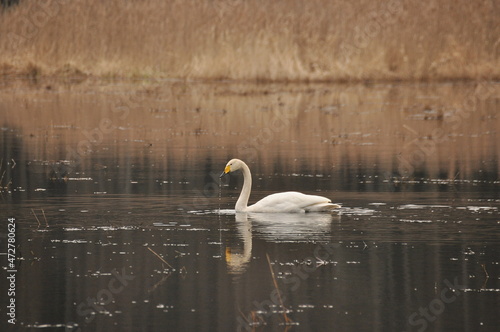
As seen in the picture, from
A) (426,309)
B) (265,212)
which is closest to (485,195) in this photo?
(265,212)

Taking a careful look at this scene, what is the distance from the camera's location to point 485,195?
44.7 ft

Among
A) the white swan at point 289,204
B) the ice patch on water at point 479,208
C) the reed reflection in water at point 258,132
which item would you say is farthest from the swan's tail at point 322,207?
the reed reflection in water at point 258,132

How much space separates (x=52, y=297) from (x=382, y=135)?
14.4m

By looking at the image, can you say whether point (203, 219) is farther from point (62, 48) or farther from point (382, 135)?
point (62, 48)

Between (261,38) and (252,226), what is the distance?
22176mm

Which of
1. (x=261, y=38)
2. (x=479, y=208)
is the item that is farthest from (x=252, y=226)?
(x=261, y=38)
